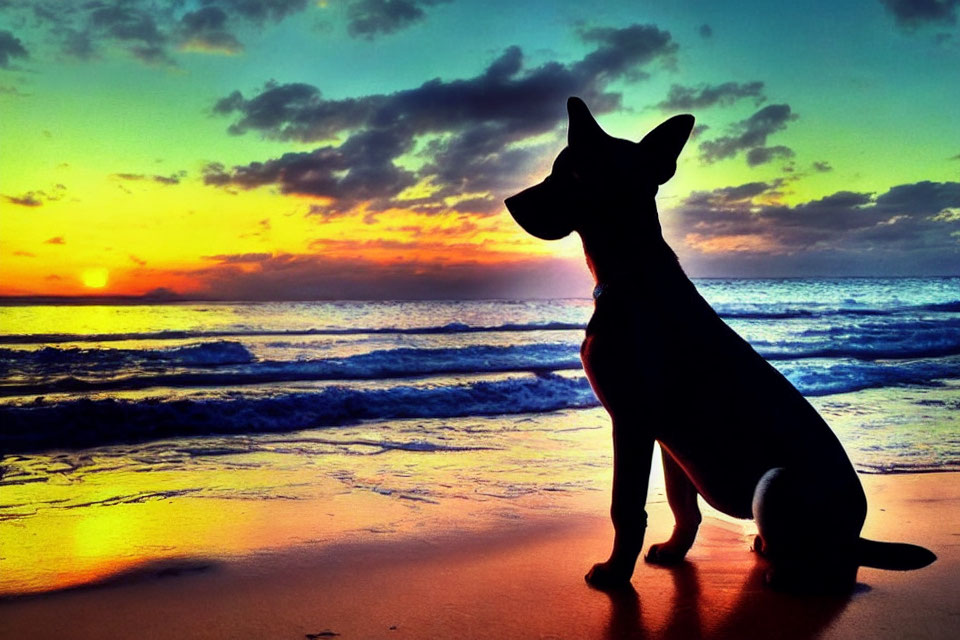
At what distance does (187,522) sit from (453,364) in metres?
11.5

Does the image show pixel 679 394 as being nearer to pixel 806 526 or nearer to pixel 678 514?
pixel 806 526

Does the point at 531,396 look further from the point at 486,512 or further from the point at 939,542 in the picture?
the point at 939,542

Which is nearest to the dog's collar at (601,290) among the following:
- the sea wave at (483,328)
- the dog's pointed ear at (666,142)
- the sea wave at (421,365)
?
the dog's pointed ear at (666,142)

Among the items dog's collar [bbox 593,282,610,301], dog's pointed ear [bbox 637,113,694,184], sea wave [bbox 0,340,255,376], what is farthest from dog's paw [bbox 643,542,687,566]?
sea wave [bbox 0,340,255,376]

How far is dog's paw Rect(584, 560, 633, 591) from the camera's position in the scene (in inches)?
119

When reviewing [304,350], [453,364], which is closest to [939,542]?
[453,364]

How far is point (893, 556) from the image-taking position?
2848 millimetres

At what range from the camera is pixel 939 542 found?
13.0 ft

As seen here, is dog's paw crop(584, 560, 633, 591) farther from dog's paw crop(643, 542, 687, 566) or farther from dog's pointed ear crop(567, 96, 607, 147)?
dog's pointed ear crop(567, 96, 607, 147)

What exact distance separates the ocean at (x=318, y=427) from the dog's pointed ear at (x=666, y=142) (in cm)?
250

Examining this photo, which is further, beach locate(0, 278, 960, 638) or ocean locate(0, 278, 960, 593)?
ocean locate(0, 278, 960, 593)

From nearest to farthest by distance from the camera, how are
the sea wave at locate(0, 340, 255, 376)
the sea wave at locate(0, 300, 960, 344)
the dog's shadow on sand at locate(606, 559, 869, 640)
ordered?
the dog's shadow on sand at locate(606, 559, 869, 640)
the sea wave at locate(0, 340, 255, 376)
the sea wave at locate(0, 300, 960, 344)

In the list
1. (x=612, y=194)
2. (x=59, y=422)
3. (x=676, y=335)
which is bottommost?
(x=59, y=422)

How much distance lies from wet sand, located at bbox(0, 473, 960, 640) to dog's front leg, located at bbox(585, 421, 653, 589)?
0.20m
